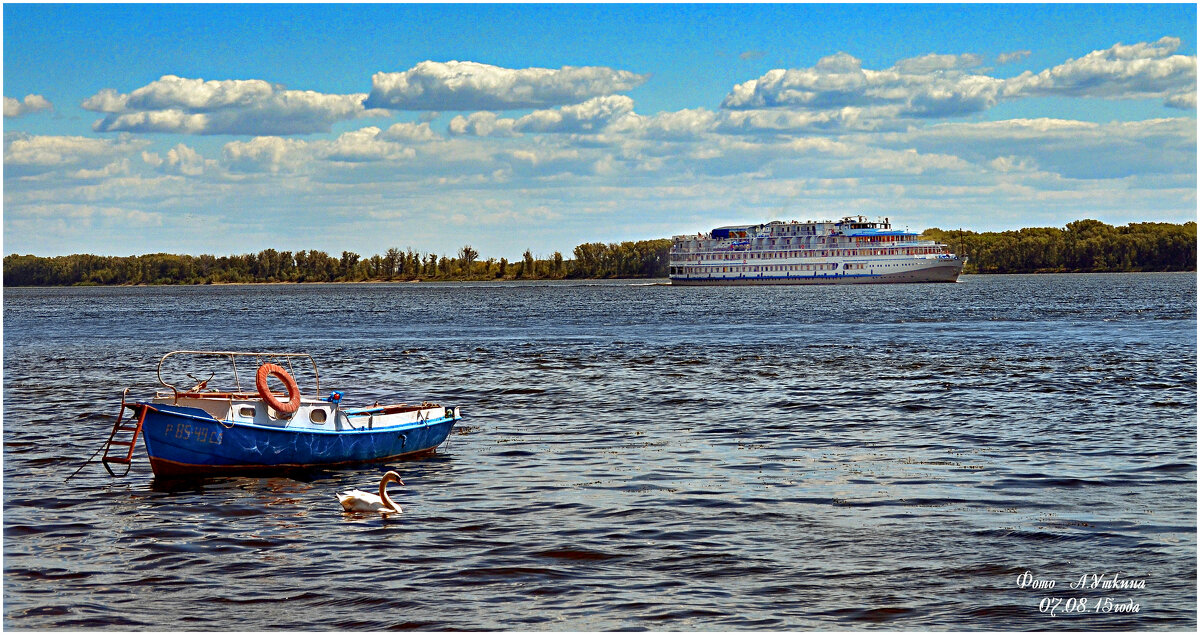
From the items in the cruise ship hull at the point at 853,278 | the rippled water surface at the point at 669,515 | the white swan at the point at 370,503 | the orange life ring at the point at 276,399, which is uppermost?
the cruise ship hull at the point at 853,278

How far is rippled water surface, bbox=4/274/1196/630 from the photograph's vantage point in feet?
46.8

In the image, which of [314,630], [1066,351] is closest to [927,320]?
[1066,351]

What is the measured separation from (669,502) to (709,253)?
6699 inches

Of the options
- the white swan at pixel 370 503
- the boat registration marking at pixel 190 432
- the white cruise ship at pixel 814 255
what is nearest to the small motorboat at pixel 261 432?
the boat registration marking at pixel 190 432

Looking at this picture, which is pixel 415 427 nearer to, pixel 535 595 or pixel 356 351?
pixel 535 595

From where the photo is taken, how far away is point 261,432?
23.2m

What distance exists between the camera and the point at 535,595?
14.8 metres

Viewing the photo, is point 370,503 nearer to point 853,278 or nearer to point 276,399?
point 276,399

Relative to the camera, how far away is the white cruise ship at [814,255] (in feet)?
581

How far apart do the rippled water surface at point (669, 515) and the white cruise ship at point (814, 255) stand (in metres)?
137

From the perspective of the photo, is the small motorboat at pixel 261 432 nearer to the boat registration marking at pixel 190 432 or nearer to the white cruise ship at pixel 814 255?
the boat registration marking at pixel 190 432

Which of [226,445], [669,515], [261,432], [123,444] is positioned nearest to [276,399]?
[261,432]

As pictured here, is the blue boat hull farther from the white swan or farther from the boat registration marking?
the white swan

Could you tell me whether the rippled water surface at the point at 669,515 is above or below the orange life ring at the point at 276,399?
below
